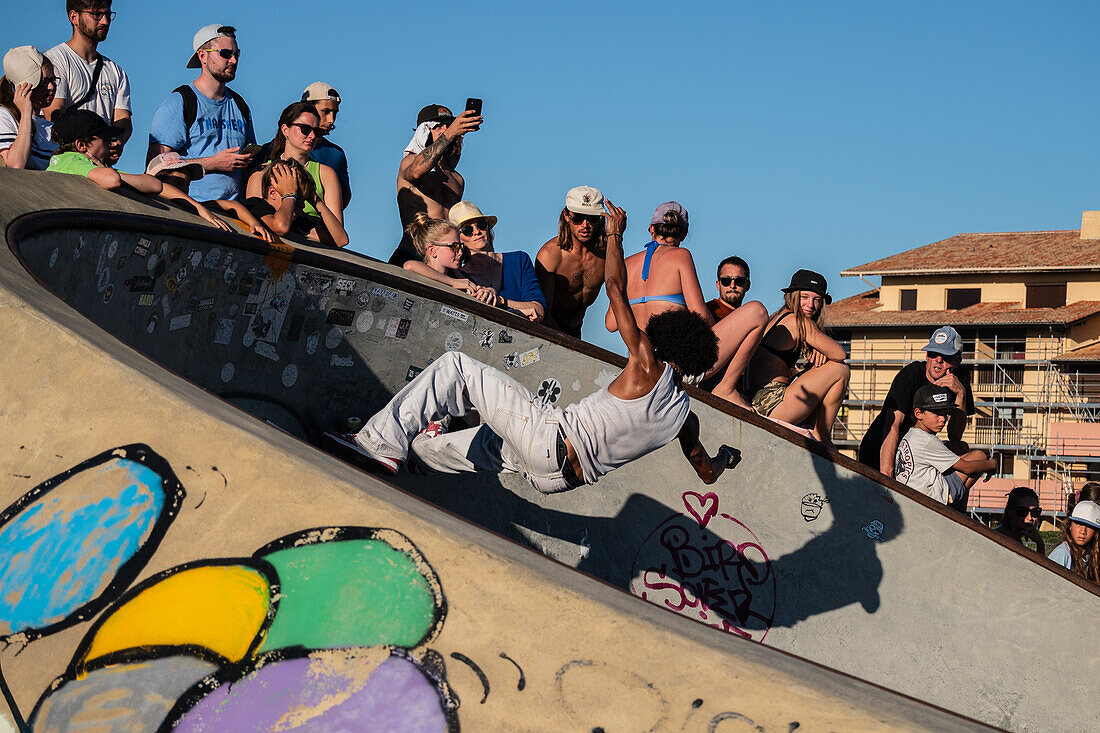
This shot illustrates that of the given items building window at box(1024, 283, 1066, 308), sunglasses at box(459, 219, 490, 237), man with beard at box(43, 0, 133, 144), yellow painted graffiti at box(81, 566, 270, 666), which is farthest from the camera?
building window at box(1024, 283, 1066, 308)

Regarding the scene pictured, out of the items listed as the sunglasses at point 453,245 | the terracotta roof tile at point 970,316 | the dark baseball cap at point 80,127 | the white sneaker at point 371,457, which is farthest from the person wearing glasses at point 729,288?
the terracotta roof tile at point 970,316

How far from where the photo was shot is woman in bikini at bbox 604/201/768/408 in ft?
24.3

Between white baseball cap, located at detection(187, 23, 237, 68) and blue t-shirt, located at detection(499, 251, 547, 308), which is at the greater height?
white baseball cap, located at detection(187, 23, 237, 68)

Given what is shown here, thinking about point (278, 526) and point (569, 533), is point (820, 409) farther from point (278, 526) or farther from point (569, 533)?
point (278, 526)

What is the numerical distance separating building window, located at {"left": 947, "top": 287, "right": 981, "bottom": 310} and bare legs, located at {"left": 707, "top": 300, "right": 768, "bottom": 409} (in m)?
50.8

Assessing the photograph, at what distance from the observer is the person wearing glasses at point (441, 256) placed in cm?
728

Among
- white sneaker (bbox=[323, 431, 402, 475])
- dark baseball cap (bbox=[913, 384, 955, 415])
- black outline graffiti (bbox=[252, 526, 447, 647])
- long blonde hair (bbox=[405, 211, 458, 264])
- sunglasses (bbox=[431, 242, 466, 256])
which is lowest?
black outline graffiti (bbox=[252, 526, 447, 647])

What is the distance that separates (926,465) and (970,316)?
1912 inches

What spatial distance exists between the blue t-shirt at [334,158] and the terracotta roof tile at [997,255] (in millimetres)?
50550

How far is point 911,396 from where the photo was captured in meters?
7.80

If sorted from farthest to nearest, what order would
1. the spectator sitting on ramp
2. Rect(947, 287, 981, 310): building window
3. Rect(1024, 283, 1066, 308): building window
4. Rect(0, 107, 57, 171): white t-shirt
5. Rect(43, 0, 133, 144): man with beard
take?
1. Rect(947, 287, 981, 310): building window
2. Rect(1024, 283, 1066, 308): building window
3. Rect(43, 0, 133, 144): man with beard
4. Rect(0, 107, 57, 171): white t-shirt
5. the spectator sitting on ramp

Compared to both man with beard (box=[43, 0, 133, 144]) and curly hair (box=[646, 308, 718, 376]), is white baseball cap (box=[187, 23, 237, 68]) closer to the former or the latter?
man with beard (box=[43, 0, 133, 144])

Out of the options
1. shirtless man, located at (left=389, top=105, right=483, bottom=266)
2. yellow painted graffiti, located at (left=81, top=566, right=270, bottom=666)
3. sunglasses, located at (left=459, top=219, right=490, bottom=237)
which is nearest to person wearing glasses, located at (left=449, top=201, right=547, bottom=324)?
sunglasses, located at (left=459, top=219, right=490, bottom=237)

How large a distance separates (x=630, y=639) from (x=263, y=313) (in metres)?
4.16
